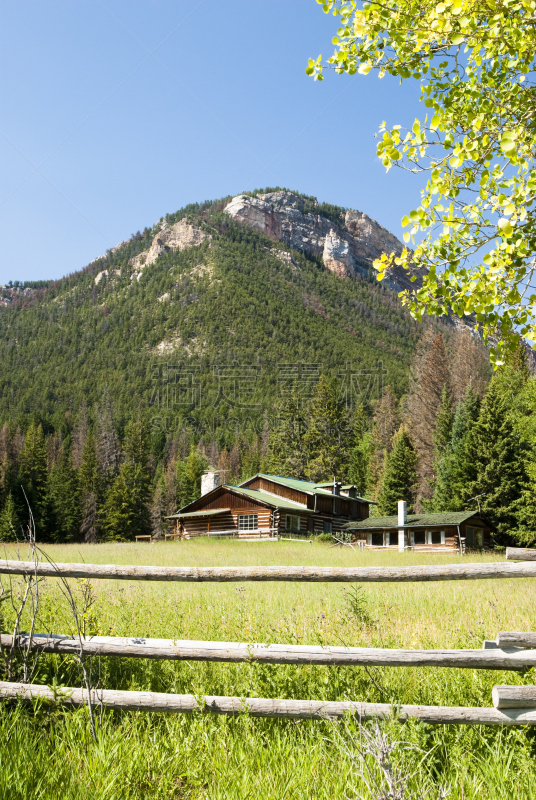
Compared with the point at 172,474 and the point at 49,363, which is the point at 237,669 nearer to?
the point at 172,474

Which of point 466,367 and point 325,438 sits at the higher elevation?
point 466,367

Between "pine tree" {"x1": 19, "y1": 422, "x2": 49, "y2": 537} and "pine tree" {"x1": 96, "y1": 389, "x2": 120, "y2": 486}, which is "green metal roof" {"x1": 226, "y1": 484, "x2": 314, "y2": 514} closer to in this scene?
"pine tree" {"x1": 19, "y1": 422, "x2": 49, "y2": 537}

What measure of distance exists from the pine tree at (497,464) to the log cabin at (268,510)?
1509 cm

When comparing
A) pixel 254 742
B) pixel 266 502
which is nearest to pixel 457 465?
pixel 266 502

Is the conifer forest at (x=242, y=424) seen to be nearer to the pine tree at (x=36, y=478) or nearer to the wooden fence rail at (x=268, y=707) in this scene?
the pine tree at (x=36, y=478)

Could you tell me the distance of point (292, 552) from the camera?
33188 millimetres

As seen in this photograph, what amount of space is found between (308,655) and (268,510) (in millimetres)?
44002

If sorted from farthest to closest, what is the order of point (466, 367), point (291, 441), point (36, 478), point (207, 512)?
1. point (36, 478)
2. point (291, 441)
3. point (466, 367)
4. point (207, 512)

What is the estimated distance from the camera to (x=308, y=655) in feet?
13.7

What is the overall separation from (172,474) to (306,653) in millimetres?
92785

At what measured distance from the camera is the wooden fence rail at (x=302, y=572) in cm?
413

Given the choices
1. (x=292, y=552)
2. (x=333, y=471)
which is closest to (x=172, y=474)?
(x=333, y=471)

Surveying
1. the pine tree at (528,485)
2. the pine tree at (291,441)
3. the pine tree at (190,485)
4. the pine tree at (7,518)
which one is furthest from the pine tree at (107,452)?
the pine tree at (528,485)

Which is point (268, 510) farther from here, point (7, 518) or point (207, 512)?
point (7, 518)
